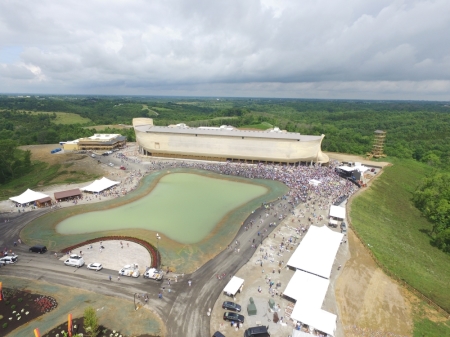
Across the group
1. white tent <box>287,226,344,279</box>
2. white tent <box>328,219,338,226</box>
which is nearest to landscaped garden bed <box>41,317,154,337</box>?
white tent <box>287,226,344,279</box>

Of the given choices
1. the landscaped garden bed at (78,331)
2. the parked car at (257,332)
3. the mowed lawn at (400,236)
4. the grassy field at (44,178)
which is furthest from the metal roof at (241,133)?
the landscaped garden bed at (78,331)

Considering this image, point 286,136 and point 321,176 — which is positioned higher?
point 286,136

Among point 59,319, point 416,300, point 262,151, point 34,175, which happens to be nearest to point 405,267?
point 416,300

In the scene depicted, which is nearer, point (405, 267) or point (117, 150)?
point (405, 267)

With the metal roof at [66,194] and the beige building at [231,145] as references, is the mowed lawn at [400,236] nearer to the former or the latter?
the beige building at [231,145]

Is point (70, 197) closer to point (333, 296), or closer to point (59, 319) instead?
point (59, 319)

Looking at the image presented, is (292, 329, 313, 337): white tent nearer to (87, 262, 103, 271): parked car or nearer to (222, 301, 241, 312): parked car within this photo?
(222, 301, 241, 312): parked car

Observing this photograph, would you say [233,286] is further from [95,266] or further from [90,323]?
[95,266]
